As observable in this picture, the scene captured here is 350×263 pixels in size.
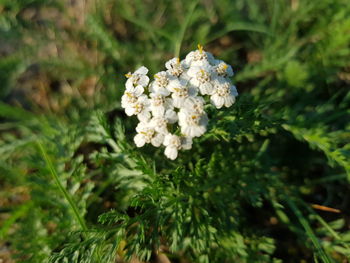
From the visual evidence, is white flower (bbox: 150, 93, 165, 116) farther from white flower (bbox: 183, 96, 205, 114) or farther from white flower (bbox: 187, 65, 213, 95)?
white flower (bbox: 187, 65, 213, 95)

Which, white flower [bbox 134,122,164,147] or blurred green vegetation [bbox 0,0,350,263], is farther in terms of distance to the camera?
blurred green vegetation [bbox 0,0,350,263]

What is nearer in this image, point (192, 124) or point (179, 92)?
point (192, 124)

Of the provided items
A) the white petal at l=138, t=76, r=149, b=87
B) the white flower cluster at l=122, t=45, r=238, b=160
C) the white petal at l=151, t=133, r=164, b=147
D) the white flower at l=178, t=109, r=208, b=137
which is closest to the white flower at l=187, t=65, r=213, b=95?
the white flower cluster at l=122, t=45, r=238, b=160

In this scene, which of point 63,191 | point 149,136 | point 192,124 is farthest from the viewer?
point 63,191

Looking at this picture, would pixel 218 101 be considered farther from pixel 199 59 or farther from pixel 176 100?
pixel 199 59

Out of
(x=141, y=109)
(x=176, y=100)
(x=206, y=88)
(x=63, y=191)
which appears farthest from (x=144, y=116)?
(x=63, y=191)

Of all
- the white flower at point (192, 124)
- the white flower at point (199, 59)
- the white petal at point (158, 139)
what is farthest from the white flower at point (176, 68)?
the white petal at point (158, 139)

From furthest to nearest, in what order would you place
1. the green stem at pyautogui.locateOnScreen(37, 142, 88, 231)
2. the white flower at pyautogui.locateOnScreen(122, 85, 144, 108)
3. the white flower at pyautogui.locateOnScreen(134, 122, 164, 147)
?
1. the green stem at pyautogui.locateOnScreen(37, 142, 88, 231)
2. the white flower at pyautogui.locateOnScreen(122, 85, 144, 108)
3. the white flower at pyautogui.locateOnScreen(134, 122, 164, 147)
